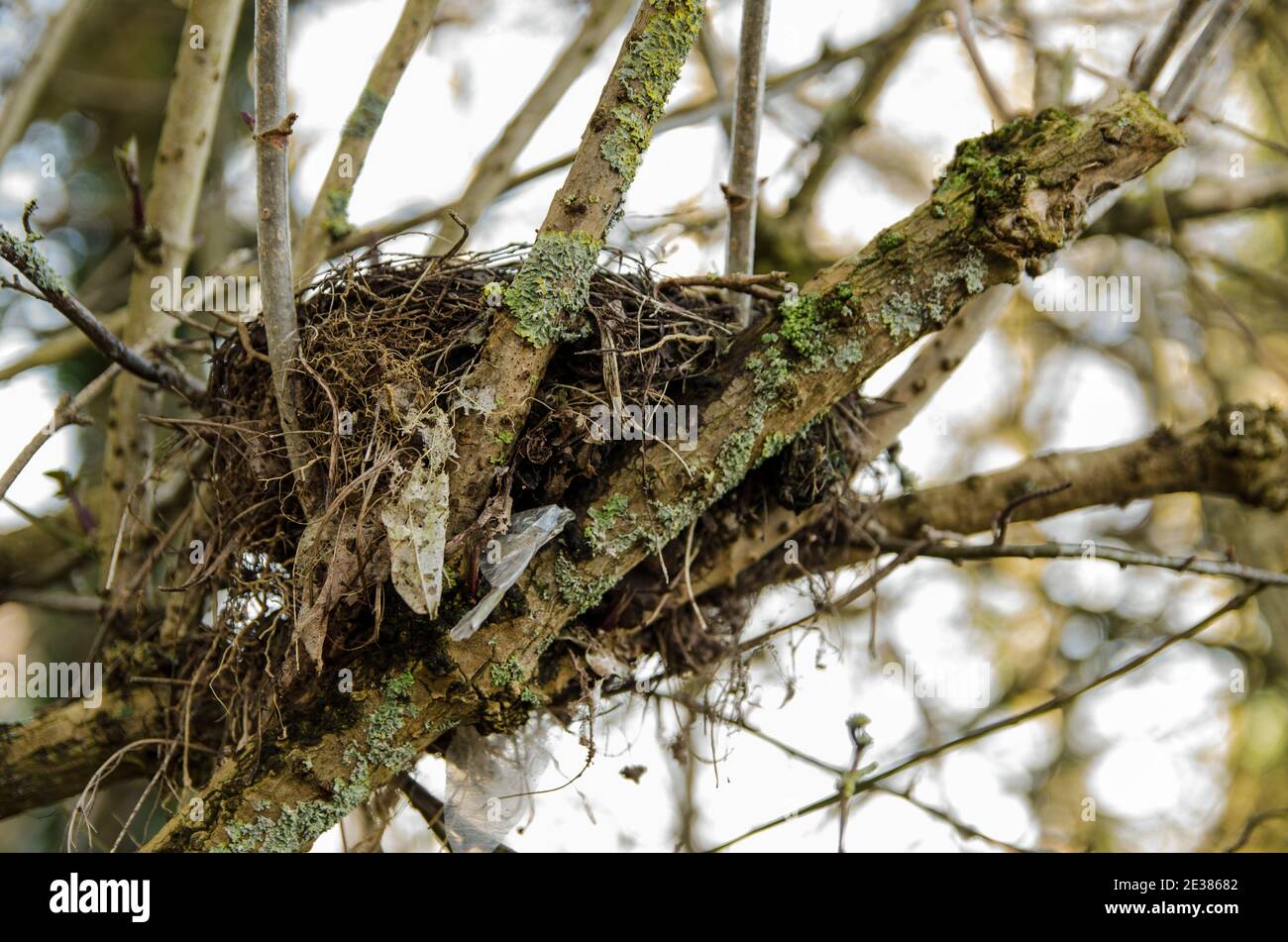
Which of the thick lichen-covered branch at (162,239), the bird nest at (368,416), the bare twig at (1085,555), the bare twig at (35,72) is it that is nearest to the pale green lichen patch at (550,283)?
the bird nest at (368,416)

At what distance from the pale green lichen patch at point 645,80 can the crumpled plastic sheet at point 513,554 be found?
0.57 meters

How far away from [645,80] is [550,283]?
393mm

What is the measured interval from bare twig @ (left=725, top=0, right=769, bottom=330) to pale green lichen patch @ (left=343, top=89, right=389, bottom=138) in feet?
3.17

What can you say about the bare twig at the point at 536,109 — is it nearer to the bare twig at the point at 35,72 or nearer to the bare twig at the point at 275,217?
the bare twig at the point at 275,217

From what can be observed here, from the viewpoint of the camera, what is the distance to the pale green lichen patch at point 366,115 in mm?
2514

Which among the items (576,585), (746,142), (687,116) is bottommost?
(576,585)

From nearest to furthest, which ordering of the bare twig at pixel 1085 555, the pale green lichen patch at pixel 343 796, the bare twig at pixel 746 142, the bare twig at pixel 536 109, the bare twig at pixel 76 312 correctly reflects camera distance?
the pale green lichen patch at pixel 343 796 → the bare twig at pixel 76 312 → the bare twig at pixel 746 142 → the bare twig at pixel 1085 555 → the bare twig at pixel 536 109

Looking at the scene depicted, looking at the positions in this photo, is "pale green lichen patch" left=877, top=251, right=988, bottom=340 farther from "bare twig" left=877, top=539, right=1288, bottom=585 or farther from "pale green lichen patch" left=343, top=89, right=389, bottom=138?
"pale green lichen patch" left=343, top=89, right=389, bottom=138

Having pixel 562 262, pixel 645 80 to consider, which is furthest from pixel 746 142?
pixel 562 262

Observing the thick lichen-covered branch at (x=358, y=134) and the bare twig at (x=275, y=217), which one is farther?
the thick lichen-covered branch at (x=358, y=134)

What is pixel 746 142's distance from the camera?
6.82ft

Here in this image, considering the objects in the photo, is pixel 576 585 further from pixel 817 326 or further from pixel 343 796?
pixel 817 326
